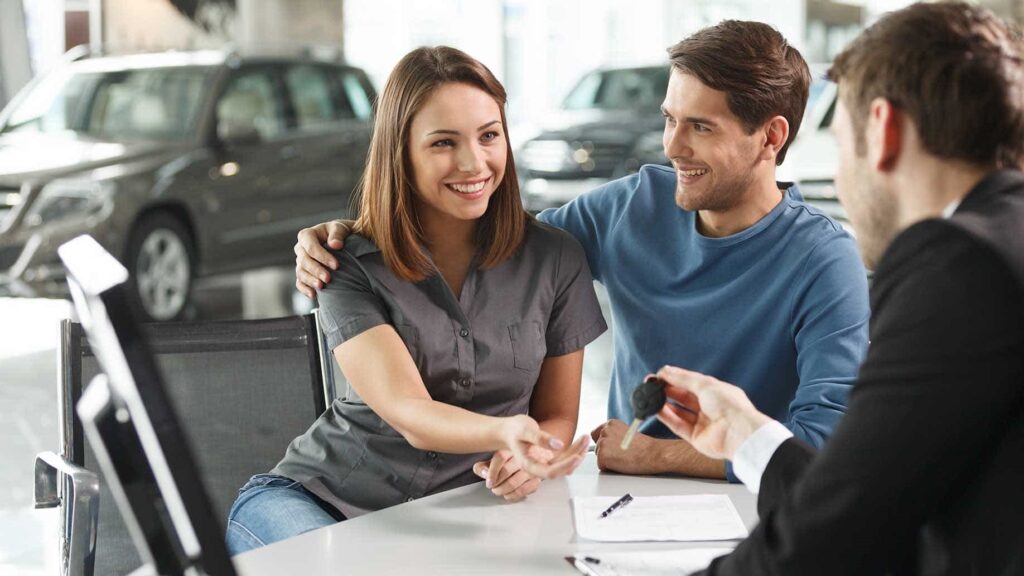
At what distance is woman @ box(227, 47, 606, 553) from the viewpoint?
6.14 ft

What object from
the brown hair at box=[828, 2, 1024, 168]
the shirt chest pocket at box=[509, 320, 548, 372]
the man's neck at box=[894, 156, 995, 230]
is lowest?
the shirt chest pocket at box=[509, 320, 548, 372]

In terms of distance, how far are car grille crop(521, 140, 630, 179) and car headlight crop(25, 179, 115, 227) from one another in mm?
3742

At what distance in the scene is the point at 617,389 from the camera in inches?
87.8

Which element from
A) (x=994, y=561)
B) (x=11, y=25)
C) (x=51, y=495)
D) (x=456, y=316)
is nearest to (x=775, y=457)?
(x=994, y=561)

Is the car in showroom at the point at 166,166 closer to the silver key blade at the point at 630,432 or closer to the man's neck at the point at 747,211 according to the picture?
the man's neck at the point at 747,211

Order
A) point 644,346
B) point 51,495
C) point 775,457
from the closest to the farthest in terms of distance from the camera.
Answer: point 775,457 → point 51,495 → point 644,346

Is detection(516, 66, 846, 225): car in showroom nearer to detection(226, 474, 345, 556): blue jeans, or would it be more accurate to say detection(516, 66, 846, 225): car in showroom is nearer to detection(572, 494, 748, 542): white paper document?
detection(226, 474, 345, 556): blue jeans

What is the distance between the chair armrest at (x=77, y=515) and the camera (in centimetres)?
180

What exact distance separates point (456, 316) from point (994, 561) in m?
1.07

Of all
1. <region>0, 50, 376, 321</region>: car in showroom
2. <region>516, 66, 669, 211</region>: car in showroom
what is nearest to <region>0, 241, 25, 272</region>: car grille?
<region>0, 50, 376, 321</region>: car in showroom

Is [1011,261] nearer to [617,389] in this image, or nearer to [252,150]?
[617,389]

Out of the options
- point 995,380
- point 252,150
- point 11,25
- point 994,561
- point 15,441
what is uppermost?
point 995,380

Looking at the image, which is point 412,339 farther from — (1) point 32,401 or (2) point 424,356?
(1) point 32,401

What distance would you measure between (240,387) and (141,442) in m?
1.28
